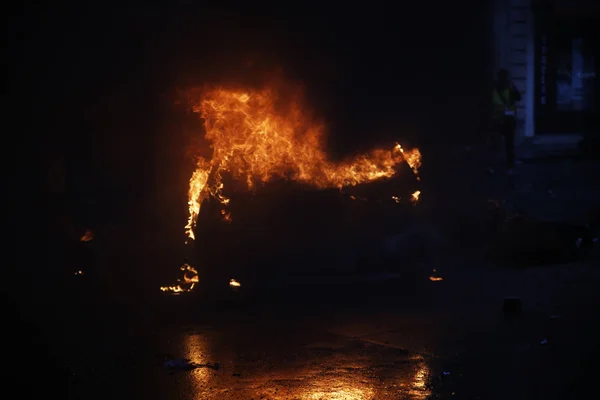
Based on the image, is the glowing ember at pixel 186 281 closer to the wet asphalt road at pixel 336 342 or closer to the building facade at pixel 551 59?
the wet asphalt road at pixel 336 342

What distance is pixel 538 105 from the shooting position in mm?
19500

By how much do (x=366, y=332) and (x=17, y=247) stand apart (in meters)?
7.86

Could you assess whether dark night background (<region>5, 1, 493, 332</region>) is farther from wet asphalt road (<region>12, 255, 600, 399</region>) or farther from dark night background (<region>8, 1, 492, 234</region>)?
wet asphalt road (<region>12, 255, 600, 399</region>)

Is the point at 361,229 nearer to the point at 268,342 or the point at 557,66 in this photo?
the point at 268,342

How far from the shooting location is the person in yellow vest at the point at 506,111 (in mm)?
16500

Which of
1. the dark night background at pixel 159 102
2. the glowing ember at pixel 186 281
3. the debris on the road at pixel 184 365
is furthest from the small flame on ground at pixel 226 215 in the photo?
the debris on the road at pixel 184 365

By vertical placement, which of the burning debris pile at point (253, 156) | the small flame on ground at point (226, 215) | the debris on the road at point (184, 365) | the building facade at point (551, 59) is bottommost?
the debris on the road at point (184, 365)

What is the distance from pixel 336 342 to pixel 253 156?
5.06 metres

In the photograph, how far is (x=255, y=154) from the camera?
1156 centimetres

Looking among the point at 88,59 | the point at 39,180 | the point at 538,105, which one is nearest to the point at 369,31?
the point at 538,105

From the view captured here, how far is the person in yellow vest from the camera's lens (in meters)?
16.5

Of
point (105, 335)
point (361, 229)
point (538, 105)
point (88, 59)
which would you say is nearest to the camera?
point (105, 335)

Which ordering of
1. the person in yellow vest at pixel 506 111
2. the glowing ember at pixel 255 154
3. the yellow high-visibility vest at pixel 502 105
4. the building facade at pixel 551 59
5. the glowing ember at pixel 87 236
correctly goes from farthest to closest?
the building facade at pixel 551 59, the yellow high-visibility vest at pixel 502 105, the person in yellow vest at pixel 506 111, the glowing ember at pixel 87 236, the glowing ember at pixel 255 154

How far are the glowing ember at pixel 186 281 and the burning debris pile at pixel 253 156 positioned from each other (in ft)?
2.10
